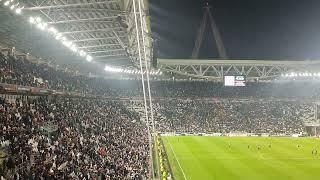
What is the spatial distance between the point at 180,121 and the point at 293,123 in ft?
75.5

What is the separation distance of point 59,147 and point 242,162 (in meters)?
22.1

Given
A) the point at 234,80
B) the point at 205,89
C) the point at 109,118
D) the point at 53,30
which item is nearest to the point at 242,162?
the point at 109,118

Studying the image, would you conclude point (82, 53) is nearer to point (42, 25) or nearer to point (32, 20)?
point (42, 25)

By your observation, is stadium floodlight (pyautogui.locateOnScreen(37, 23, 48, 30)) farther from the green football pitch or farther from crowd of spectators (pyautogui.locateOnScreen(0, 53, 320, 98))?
crowd of spectators (pyautogui.locateOnScreen(0, 53, 320, 98))

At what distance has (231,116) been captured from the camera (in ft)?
286

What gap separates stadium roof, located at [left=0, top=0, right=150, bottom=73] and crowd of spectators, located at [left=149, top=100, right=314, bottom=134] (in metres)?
29.5

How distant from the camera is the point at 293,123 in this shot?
84.1m

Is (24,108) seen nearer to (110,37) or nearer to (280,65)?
(110,37)

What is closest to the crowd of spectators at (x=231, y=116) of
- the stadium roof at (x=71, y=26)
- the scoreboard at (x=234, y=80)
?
the scoreboard at (x=234, y=80)

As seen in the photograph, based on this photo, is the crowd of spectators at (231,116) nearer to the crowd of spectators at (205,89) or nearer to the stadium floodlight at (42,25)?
the crowd of spectators at (205,89)

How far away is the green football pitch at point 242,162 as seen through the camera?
1334 inches

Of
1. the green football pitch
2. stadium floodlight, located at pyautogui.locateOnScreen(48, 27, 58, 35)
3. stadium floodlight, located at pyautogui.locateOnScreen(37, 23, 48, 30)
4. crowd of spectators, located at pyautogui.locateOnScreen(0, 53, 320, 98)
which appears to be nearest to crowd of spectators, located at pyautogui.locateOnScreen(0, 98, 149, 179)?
the green football pitch

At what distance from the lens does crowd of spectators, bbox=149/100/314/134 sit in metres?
81.3

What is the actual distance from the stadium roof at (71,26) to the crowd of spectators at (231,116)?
2950 centimetres
